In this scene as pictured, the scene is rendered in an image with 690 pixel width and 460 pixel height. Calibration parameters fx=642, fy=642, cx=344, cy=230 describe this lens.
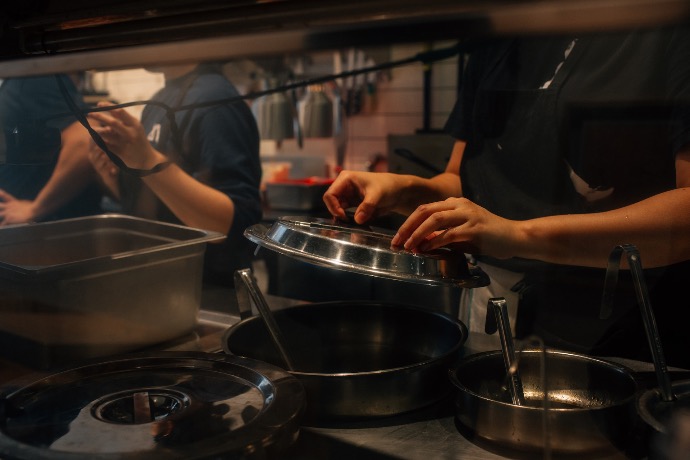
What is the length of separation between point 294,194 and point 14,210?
567 millimetres

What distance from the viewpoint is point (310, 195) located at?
135cm

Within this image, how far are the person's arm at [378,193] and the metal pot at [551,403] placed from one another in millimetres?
323

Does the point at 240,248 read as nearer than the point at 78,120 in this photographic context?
No

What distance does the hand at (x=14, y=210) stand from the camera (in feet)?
4.15

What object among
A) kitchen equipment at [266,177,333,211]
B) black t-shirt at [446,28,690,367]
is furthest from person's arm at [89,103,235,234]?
black t-shirt at [446,28,690,367]

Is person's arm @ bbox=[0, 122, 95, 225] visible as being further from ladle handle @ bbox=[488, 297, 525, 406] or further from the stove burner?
ladle handle @ bbox=[488, 297, 525, 406]

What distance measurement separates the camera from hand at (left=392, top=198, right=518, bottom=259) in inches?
33.9

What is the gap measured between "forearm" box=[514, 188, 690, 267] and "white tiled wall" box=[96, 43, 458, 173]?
31 centimetres

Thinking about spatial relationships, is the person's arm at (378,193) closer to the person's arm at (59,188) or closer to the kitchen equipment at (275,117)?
the kitchen equipment at (275,117)

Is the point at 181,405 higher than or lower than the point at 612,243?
lower

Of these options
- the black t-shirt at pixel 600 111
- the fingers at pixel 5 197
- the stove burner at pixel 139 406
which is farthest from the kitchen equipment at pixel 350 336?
the fingers at pixel 5 197

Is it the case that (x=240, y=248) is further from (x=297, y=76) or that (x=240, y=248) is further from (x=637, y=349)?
(x=637, y=349)

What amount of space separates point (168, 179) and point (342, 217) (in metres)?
0.39

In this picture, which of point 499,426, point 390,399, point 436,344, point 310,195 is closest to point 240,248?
point 310,195
